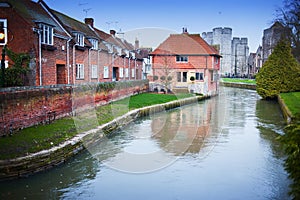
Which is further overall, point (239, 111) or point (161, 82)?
point (161, 82)

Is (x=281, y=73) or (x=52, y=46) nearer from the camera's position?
(x=52, y=46)

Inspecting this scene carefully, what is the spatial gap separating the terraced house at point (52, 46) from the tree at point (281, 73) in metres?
14.9

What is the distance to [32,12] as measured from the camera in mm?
18453

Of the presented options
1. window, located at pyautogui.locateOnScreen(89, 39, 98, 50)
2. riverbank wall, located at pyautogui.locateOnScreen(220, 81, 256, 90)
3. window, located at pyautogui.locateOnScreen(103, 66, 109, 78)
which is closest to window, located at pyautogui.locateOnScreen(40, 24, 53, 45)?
window, located at pyautogui.locateOnScreen(89, 39, 98, 50)

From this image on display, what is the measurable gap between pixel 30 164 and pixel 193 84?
25.7 meters

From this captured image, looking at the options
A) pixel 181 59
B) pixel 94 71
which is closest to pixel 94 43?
pixel 94 71

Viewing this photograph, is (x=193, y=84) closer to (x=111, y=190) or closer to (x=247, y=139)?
(x=247, y=139)

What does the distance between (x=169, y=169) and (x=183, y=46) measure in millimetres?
28403

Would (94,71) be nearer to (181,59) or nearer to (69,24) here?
(69,24)

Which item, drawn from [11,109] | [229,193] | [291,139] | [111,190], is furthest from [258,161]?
[11,109]

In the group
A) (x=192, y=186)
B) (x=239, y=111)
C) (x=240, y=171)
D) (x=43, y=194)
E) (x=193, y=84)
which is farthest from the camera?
(x=193, y=84)

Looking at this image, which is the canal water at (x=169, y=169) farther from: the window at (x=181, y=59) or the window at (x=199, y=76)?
the window at (x=181, y=59)

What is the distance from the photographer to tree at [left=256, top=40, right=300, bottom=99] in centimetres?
2928

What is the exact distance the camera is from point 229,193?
8.05m
